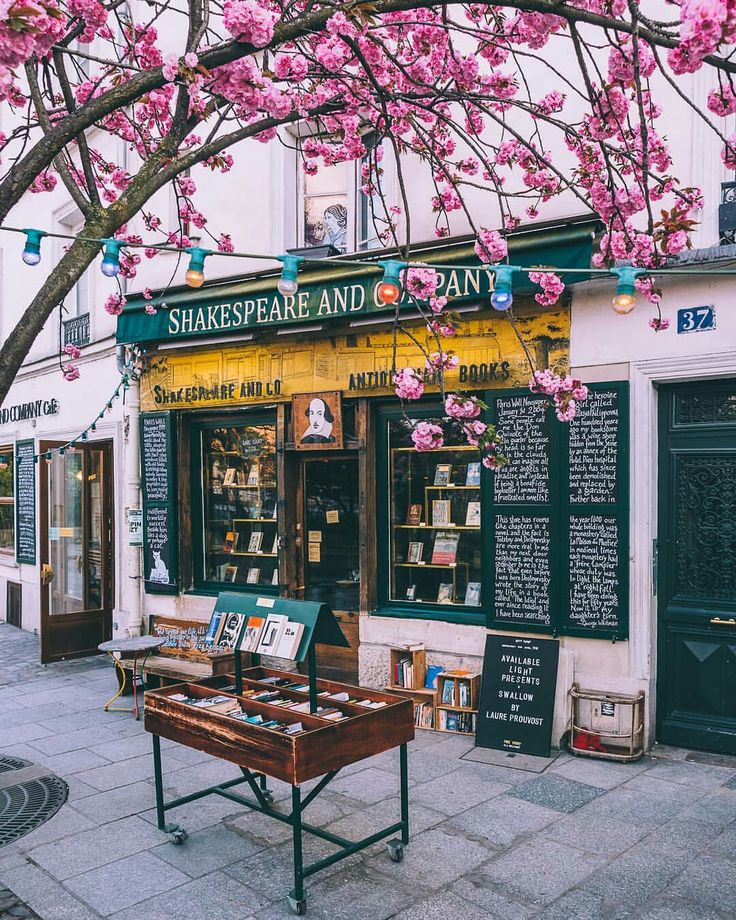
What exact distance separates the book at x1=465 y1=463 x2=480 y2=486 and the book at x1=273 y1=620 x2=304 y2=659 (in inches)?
135

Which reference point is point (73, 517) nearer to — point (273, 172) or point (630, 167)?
point (273, 172)

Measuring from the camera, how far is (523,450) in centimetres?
691

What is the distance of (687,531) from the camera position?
→ 6.48m

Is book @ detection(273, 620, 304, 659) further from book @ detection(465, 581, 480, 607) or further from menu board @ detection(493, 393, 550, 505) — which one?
book @ detection(465, 581, 480, 607)

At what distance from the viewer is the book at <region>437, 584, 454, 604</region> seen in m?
7.70

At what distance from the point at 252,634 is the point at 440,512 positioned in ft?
11.3

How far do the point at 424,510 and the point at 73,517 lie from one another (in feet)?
18.3

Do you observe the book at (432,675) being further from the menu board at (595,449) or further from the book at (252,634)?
the book at (252,634)

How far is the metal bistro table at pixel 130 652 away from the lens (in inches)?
307

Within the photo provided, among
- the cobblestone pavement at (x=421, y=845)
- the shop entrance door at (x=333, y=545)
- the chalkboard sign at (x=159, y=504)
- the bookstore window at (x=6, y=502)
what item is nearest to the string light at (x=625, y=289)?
the cobblestone pavement at (x=421, y=845)

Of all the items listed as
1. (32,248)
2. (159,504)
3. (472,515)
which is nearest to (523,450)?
(472,515)

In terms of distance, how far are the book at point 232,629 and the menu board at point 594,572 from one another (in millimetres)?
3062

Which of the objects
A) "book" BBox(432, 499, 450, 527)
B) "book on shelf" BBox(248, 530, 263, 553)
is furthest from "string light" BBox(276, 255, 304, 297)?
"book on shelf" BBox(248, 530, 263, 553)

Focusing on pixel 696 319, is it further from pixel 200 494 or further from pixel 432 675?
pixel 200 494
